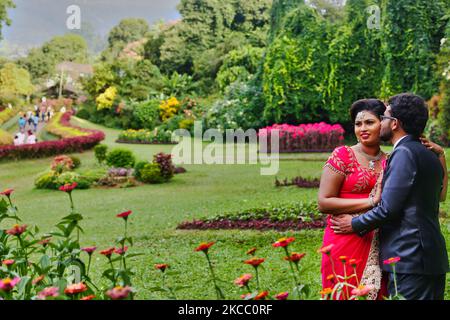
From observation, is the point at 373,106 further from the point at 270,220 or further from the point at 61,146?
the point at 61,146

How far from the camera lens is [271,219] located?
17.1 ft

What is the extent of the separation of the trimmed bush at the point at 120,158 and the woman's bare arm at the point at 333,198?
6707 mm

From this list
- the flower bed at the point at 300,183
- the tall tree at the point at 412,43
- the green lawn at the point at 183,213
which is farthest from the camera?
the tall tree at the point at 412,43

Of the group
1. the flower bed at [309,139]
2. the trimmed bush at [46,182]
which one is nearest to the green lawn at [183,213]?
the trimmed bush at [46,182]

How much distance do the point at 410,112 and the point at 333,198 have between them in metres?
0.36

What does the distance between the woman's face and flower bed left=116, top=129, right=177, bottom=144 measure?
7546 millimetres

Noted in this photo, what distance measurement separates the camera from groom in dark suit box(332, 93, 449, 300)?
5.08 feet

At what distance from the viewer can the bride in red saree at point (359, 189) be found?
5.75 feet

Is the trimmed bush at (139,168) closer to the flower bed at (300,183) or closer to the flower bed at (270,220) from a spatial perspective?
the flower bed at (300,183)

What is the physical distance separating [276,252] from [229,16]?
6.70 metres

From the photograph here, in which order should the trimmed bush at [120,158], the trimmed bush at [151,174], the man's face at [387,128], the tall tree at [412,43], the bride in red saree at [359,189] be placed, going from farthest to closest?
the tall tree at [412,43], the trimmed bush at [120,158], the trimmed bush at [151,174], the bride in red saree at [359,189], the man's face at [387,128]

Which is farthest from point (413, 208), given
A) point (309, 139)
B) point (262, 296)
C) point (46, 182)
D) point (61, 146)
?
point (61, 146)

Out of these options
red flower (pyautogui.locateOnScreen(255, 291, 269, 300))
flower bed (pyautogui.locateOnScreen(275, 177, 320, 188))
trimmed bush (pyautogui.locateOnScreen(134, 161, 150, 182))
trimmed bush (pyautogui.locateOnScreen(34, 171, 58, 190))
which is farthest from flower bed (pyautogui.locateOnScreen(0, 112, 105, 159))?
red flower (pyautogui.locateOnScreen(255, 291, 269, 300))
